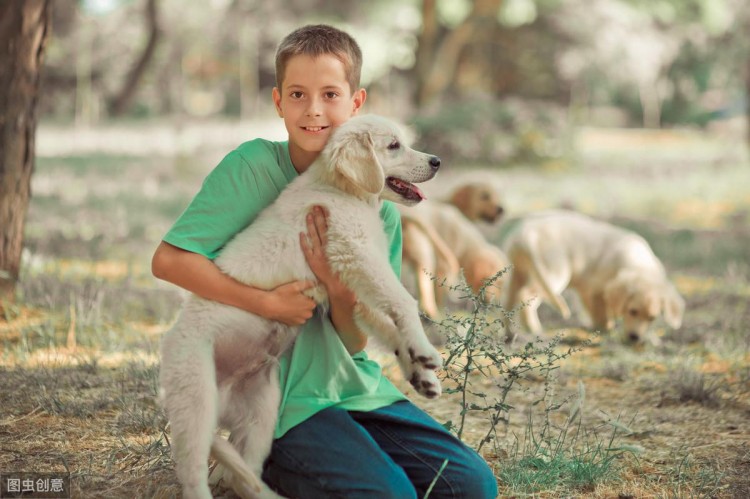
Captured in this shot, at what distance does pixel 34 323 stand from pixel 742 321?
14.8 ft

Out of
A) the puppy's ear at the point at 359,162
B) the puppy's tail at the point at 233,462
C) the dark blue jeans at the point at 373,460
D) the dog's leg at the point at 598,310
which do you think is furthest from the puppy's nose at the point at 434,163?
the dog's leg at the point at 598,310

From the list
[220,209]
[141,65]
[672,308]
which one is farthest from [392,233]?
[141,65]

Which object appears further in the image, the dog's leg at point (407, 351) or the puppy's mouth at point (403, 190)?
the puppy's mouth at point (403, 190)

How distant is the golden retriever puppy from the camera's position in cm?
521

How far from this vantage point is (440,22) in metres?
16.7

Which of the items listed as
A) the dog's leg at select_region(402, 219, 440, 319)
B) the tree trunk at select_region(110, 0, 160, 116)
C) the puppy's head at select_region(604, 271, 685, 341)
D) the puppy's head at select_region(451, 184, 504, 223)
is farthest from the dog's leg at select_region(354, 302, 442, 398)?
the tree trunk at select_region(110, 0, 160, 116)

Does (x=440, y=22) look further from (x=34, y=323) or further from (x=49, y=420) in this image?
(x=49, y=420)

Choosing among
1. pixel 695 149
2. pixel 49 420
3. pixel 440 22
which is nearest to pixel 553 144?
pixel 440 22

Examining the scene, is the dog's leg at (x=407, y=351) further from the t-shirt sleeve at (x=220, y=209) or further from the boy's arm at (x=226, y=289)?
the t-shirt sleeve at (x=220, y=209)

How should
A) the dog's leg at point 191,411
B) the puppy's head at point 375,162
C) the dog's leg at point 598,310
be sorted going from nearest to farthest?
1. the dog's leg at point 191,411
2. the puppy's head at point 375,162
3. the dog's leg at point 598,310

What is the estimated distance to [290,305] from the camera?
8.58 ft

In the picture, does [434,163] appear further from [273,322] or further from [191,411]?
[191,411]

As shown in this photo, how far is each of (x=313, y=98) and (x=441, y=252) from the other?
8.47 ft

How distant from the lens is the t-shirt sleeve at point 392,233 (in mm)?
3000
